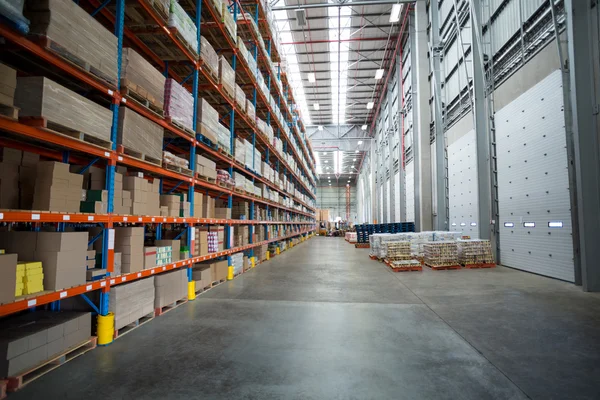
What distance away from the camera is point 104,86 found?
354cm

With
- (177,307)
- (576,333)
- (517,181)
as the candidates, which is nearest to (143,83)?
(177,307)

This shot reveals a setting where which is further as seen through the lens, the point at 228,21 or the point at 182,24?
the point at 228,21

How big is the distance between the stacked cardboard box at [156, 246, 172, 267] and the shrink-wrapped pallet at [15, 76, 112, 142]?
1.91 metres

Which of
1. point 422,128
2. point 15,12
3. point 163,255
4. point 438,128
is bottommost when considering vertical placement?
point 163,255

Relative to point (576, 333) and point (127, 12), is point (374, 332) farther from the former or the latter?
point (127, 12)

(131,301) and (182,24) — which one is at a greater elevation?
(182,24)

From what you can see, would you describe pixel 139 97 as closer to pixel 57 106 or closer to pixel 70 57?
pixel 70 57

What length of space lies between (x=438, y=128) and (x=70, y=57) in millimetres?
14504

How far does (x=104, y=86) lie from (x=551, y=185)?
30.1 ft

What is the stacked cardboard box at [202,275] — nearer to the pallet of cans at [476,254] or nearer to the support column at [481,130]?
the pallet of cans at [476,254]

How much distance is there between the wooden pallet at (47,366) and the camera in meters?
2.49

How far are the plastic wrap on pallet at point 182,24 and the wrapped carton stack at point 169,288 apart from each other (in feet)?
12.8

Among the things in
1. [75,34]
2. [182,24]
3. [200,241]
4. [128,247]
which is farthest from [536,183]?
[75,34]

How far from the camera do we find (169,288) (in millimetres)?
4816
